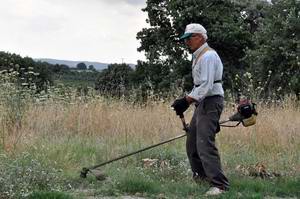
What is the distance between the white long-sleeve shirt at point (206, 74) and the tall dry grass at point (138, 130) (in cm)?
247

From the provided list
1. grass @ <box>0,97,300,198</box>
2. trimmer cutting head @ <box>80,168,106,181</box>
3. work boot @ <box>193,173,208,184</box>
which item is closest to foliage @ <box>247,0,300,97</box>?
grass @ <box>0,97,300,198</box>

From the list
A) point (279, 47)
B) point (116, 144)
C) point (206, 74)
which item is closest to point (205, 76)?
point (206, 74)

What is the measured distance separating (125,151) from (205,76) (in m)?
3.31

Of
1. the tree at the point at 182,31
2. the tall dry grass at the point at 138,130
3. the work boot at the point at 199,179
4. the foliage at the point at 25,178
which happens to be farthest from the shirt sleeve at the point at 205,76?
the tree at the point at 182,31

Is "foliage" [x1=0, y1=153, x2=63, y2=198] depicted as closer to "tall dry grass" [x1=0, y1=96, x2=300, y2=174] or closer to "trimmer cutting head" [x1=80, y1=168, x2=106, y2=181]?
"trimmer cutting head" [x1=80, y1=168, x2=106, y2=181]

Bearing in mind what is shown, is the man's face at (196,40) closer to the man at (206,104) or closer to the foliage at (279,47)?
the man at (206,104)

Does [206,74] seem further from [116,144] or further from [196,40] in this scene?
[116,144]

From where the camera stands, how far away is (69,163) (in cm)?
841

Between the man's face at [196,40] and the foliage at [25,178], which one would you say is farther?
the man's face at [196,40]

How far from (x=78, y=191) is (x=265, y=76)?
19300mm

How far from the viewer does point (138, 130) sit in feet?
35.9

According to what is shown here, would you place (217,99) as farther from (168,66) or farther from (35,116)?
(168,66)

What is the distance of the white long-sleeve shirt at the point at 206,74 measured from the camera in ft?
21.4

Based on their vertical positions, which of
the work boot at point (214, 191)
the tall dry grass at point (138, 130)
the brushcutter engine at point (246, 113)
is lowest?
the work boot at point (214, 191)
